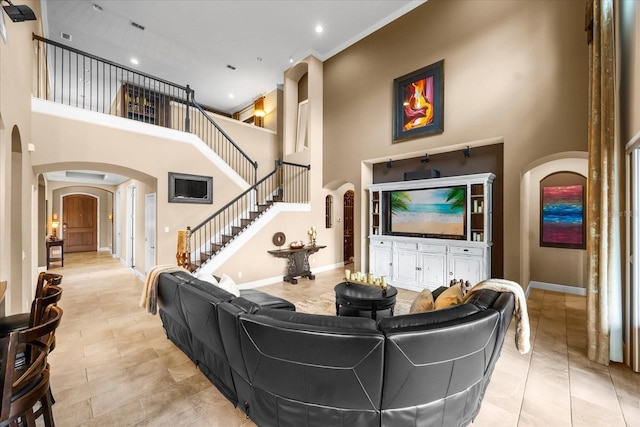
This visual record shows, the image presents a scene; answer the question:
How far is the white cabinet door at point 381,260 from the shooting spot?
594 centimetres

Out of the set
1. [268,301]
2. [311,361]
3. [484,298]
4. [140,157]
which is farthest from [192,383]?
[140,157]

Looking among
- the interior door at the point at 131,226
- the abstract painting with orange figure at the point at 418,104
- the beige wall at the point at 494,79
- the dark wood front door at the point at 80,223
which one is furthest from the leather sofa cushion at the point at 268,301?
the dark wood front door at the point at 80,223

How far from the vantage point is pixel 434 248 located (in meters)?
5.24

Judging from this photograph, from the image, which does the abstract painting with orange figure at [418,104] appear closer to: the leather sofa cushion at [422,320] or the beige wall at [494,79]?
the beige wall at [494,79]

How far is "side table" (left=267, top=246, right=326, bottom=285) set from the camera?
607 cm

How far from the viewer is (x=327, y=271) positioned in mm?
7461

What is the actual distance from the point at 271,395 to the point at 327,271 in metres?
5.70

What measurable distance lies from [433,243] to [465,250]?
1.92 ft

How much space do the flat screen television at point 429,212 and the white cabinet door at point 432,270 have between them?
428 mm

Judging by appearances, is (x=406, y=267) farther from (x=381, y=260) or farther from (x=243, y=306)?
(x=243, y=306)

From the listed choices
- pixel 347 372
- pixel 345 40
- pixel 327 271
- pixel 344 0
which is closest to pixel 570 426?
pixel 347 372

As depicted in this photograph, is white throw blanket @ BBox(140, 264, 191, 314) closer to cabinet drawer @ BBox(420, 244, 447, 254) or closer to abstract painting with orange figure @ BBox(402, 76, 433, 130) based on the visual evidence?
cabinet drawer @ BBox(420, 244, 447, 254)

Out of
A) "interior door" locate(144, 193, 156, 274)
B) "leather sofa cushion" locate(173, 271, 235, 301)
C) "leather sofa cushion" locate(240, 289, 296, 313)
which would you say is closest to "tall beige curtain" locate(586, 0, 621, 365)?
"leather sofa cushion" locate(240, 289, 296, 313)

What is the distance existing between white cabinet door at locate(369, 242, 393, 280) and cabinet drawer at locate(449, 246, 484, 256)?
1.31 m
